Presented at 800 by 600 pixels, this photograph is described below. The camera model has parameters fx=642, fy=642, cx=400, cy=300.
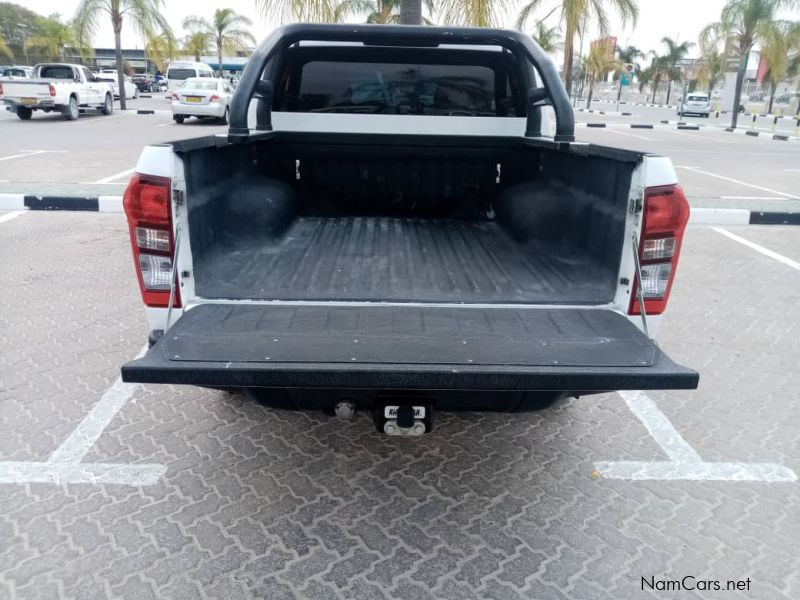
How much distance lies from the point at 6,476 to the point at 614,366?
2.67 meters

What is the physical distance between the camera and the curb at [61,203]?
8016mm

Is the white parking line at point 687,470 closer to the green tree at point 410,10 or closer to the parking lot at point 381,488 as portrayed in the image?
the parking lot at point 381,488

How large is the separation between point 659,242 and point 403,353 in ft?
3.83

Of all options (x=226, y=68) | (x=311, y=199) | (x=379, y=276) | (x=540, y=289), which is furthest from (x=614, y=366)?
(x=226, y=68)

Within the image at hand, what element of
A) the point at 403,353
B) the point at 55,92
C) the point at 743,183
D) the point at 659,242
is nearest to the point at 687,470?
the point at 659,242

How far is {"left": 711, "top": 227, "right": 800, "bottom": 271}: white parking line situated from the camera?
6.75 metres

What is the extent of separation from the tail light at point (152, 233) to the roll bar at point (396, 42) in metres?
1.22

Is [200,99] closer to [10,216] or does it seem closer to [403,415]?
[10,216]

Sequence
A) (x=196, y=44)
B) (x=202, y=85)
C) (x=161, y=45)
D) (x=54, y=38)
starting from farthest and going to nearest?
(x=54, y=38) → (x=196, y=44) → (x=161, y=45) → (x=202, y=85)

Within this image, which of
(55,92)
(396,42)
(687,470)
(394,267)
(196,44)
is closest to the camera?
(687,470)

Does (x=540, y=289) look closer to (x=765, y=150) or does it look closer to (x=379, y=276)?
(x=379, y=276)

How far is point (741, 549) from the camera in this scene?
8.33ft

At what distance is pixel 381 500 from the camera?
2.82 m

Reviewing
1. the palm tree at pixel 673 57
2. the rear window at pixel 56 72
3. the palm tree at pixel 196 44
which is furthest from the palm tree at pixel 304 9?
the palm tree at pixel 673 57
